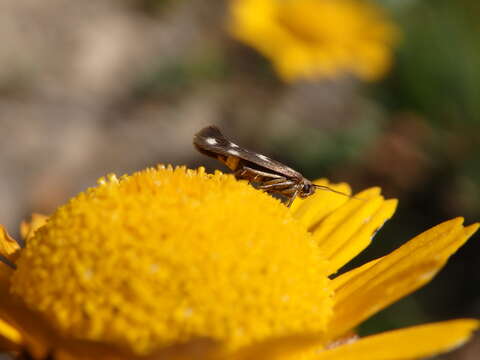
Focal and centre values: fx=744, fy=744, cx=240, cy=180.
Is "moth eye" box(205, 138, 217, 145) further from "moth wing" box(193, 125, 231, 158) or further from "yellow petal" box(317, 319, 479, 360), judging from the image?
"yellow petal" box(317, 319, 479, 360)

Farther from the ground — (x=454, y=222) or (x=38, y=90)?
(x=38, y=90)

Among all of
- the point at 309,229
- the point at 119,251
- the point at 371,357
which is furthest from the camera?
the point at 309,229

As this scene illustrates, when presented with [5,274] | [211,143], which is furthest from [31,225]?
[211,143]

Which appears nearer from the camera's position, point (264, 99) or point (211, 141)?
point (211, 141)

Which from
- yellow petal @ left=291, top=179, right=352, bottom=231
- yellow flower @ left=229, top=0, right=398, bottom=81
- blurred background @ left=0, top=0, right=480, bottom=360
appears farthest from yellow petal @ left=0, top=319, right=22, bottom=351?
yellow flower @ left=229, top=0, right=398, bottom=81

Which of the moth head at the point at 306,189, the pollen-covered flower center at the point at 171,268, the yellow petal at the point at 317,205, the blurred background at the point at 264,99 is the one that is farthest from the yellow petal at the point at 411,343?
the blurred background at the point at 264,99

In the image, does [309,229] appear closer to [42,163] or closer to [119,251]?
[119,251]

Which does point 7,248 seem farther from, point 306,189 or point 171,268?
point 306,189

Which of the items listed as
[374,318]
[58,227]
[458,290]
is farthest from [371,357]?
[458,290]
